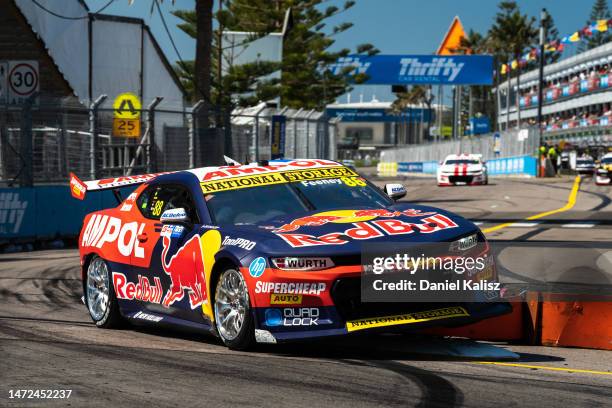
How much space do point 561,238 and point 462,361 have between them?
11.1 metres

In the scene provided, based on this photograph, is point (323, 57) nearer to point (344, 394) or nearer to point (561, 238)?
point (561, 238)

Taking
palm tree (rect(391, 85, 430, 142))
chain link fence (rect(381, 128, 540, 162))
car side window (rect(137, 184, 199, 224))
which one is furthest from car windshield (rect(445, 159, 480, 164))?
palm tree (rect(391, 85, 430, 142))

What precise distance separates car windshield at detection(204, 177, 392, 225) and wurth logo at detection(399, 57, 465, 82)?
→ 6279 centimetres

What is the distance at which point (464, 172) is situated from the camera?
43.9m

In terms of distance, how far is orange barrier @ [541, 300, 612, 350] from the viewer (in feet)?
25.9

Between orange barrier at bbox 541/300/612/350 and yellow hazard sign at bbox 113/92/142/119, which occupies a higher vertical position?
yellow hazard sign at bbox 113/92/142/119

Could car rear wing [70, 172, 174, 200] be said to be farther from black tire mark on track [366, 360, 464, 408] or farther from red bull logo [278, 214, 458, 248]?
black tire mark on track [366, 360, 464, 408]

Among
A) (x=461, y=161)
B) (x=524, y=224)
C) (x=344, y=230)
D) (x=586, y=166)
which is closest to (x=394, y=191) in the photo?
(x=344, y=230)

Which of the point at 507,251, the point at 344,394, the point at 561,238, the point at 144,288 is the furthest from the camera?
the point at 561,238

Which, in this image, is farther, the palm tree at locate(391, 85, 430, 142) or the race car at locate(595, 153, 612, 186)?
the palm tree at locate(391, 85, 430, 142)

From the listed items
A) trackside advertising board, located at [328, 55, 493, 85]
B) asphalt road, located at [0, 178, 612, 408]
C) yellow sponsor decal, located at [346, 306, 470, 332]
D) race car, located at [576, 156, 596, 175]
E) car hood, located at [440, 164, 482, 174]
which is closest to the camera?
asphalt road, located at [0, 178, 612, 408]

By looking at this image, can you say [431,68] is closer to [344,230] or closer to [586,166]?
[586,166]

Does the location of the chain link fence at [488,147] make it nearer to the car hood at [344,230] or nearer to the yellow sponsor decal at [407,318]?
the car hood at [344,230]

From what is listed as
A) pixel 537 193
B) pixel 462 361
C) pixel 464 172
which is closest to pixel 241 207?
pixel 462 361
